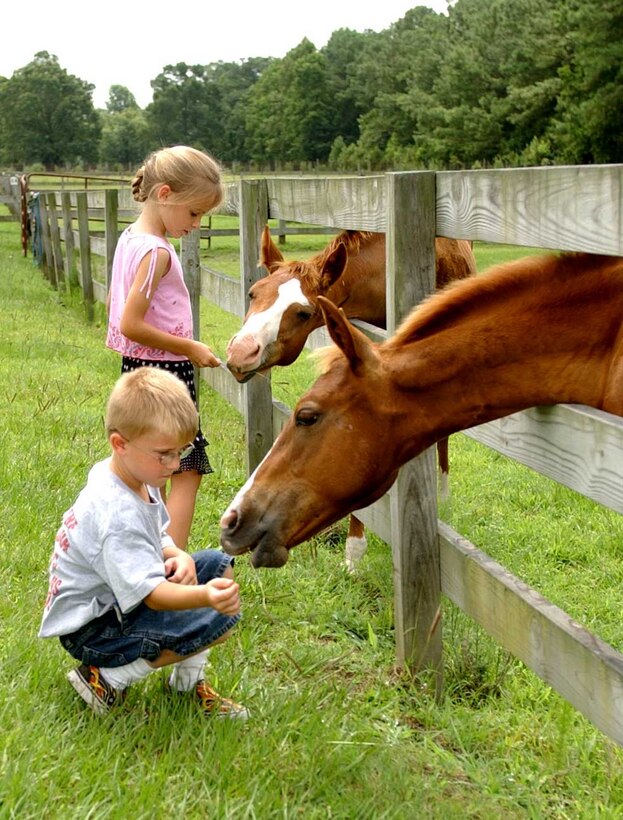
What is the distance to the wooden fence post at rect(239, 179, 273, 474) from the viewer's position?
194 inches

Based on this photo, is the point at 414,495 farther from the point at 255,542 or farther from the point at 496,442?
the point at 255,542

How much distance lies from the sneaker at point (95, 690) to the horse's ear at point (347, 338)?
108cm

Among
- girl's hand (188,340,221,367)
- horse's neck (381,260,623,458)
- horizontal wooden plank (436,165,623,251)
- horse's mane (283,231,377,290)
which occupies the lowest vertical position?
girl's hand (188,340,221,367)

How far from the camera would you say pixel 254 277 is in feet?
16.5

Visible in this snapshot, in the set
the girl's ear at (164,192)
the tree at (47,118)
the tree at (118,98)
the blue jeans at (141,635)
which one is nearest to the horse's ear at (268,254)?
the girl's ear at (164,192)

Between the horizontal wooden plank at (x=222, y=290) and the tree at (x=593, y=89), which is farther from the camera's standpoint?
the tree at (x=593, y=89)

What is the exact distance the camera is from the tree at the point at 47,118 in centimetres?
8856

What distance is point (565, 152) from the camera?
38500mm

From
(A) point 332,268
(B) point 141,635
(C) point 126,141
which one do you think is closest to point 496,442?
(B) point 141,635

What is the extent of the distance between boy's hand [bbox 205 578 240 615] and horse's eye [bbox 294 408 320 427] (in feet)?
1.81

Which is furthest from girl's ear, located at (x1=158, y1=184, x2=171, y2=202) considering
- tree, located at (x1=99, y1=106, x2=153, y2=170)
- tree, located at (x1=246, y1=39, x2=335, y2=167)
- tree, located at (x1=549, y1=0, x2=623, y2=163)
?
tree, located at (x1=99, y1=106, x2=153, y2=170)

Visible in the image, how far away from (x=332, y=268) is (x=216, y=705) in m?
2.48

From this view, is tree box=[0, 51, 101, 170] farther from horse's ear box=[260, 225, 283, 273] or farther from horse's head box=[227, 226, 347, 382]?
horse's head box=[227, 226, 347, 382]

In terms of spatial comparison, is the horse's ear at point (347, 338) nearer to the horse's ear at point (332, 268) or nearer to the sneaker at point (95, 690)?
the sneaker at point (95, 690)
